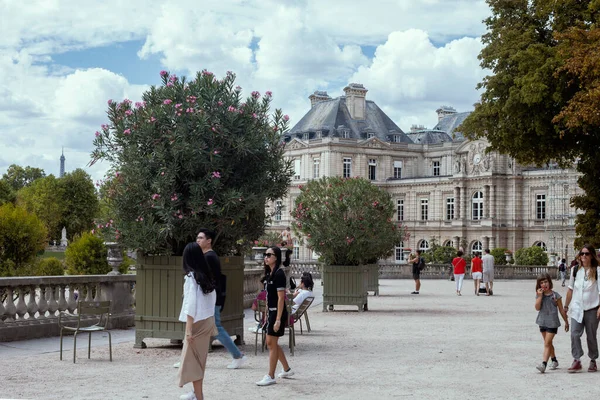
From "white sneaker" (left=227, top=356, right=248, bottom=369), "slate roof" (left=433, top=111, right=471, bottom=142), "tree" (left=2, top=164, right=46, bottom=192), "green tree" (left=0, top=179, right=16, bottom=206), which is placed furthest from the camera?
"tree" (left=2, top=164, right=46, bottom=192)

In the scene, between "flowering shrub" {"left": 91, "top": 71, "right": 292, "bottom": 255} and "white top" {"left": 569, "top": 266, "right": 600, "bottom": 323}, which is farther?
"flowering shrub" {"left": 91, "top": 71, "right": 292, "bottom": 255}

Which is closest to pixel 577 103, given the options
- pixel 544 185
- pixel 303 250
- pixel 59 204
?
pixel 544 185

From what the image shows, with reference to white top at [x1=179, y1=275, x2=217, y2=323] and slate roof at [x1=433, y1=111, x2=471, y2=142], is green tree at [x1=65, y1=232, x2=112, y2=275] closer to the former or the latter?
white top at [x1=179, y1=275, x2=217, y2=323]

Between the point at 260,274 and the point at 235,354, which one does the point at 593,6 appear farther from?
the point at 235,354

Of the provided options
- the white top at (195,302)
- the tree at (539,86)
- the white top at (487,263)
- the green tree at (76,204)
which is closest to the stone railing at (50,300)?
the white top at (195,302)

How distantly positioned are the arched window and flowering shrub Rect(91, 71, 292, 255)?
6491cm

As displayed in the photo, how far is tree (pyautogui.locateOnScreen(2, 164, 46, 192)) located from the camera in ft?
385

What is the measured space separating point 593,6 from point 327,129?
6426 cm

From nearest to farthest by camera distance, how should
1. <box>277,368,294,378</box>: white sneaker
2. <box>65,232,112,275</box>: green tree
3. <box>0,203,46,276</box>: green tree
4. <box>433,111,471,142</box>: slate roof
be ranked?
1. <box>277,368,294,378</box>: white sneaker
2. <box>0,203,46,276</box>: green tree
3. <box>65,232,112,275</box>: green tree
4. <box>433,111,471,142</box>: slate roof

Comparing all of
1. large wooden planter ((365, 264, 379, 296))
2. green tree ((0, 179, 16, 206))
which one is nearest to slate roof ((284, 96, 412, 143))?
green tree ((0, 179, 16, 206))

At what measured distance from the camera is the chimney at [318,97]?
302ft

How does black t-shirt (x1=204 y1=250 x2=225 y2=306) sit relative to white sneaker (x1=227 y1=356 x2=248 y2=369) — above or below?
above

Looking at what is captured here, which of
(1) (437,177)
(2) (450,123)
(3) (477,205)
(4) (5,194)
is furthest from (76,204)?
(3) (477,205)

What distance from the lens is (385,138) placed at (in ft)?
294
